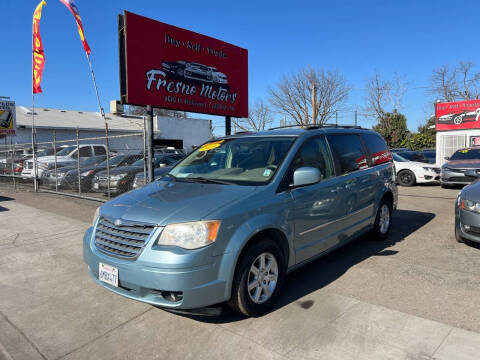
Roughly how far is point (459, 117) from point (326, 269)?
55.6 feet

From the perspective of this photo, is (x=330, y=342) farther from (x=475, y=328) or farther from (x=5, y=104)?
(x=5, y=104)

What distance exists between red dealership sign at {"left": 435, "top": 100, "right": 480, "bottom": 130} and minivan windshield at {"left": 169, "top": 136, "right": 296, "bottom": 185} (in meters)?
17.1

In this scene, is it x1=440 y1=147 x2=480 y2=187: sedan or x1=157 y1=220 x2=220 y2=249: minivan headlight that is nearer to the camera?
x1=157 y1=220 x2=220 y2=249: minivan headlight

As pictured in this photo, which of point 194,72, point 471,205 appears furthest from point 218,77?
point 471,205

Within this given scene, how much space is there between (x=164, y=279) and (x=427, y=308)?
2455 millimetres

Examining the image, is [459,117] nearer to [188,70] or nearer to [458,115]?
[458,115]

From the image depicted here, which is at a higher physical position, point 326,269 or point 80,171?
point 80,171

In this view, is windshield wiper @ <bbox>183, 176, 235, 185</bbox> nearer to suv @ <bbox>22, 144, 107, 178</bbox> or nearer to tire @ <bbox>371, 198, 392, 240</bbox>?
tire @ <bbox>371, 198, 392, 240</bbox>

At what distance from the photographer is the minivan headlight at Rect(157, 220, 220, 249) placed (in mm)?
2949

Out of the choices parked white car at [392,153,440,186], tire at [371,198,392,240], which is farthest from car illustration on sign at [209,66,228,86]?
Answer: parked white car at [392,153,440,186]

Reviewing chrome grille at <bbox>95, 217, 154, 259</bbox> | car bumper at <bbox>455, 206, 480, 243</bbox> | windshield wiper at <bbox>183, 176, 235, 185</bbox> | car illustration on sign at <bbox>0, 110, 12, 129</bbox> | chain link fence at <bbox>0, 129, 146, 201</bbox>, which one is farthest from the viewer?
car illustration on sign at <bbox>0, 110, 12, 129</bbox>

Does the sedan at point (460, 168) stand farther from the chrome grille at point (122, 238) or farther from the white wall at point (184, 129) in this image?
the white wall at point (184, 129)

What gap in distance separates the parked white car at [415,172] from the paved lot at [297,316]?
8407 mm

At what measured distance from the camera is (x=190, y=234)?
2965mm
